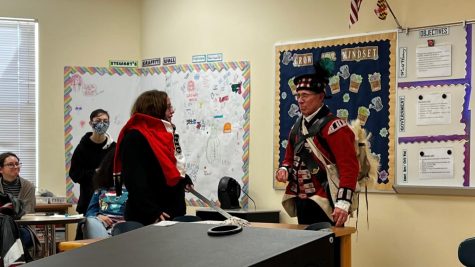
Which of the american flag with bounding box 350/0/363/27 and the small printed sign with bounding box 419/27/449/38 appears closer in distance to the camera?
the small printed sign with bounding box 419/27/449/38

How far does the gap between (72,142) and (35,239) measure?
1.30 m

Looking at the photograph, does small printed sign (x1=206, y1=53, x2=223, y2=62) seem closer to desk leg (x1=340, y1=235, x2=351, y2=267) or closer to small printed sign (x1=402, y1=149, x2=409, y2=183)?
small printed sign (x1=402, y1=149, x2=409, y2=183)

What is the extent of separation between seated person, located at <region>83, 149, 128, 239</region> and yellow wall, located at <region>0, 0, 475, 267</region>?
4.93 feet

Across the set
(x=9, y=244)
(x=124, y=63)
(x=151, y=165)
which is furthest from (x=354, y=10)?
(x=9, y=244)

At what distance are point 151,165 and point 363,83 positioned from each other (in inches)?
83.3

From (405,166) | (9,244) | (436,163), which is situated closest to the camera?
(436,163)

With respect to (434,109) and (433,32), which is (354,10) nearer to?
(433,32)

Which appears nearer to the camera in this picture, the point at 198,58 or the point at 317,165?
the point at 317,165

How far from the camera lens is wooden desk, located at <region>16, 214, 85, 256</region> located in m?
4.54

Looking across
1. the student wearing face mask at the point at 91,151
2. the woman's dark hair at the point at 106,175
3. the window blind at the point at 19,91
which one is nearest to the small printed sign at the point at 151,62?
the window blind at the point at 19,91

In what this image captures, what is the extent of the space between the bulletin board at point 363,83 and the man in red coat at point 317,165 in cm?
116

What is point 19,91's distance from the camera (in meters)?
5.82

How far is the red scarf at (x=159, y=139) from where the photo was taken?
2.99 metres

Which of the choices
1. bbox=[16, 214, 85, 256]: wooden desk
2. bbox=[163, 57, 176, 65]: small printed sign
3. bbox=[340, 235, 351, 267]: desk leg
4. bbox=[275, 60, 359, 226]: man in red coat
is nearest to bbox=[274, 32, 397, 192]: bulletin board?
bbox=[275, 60, 359, 226]: man in red coat
